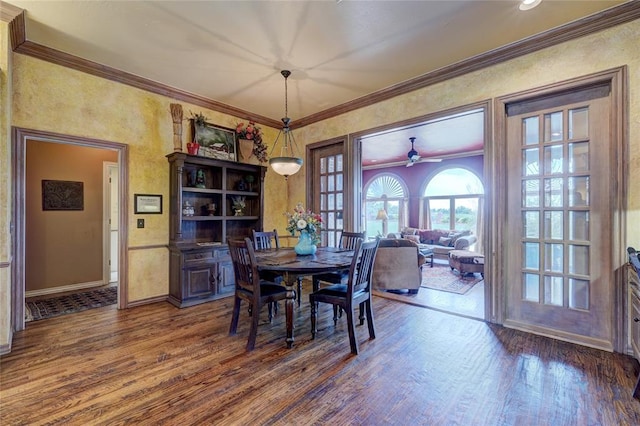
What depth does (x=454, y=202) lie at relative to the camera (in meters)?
7.62

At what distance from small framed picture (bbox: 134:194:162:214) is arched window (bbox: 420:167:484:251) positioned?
671cm

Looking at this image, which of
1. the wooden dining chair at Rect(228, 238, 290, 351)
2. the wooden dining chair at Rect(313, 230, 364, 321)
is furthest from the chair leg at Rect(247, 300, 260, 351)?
the wooden dining chair at Rect(313, 230, 364, 321)

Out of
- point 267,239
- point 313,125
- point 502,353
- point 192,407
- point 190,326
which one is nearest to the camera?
point 192,407

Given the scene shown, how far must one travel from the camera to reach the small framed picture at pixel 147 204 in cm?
368

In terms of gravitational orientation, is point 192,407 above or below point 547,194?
below

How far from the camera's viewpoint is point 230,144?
459cm

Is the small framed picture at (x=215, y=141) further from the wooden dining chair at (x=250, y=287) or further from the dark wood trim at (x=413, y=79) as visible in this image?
the wooden dining chair at (x=250, y=287)

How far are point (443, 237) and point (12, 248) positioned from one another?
7.74 metres

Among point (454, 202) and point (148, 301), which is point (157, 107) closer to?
point (148, 301)

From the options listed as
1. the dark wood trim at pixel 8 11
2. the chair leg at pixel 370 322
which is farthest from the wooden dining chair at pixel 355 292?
the dark wood trim at pixel 8 11

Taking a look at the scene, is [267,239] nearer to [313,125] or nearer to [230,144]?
[230,144]

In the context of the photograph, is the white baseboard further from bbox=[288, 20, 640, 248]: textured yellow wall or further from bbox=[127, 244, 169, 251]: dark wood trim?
bbox=[288, 20, 640, 248]: textured yellow wall

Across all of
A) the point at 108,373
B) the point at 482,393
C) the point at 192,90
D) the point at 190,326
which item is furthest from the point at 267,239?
the point at 482,393

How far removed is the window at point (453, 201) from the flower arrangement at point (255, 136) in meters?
5.10
